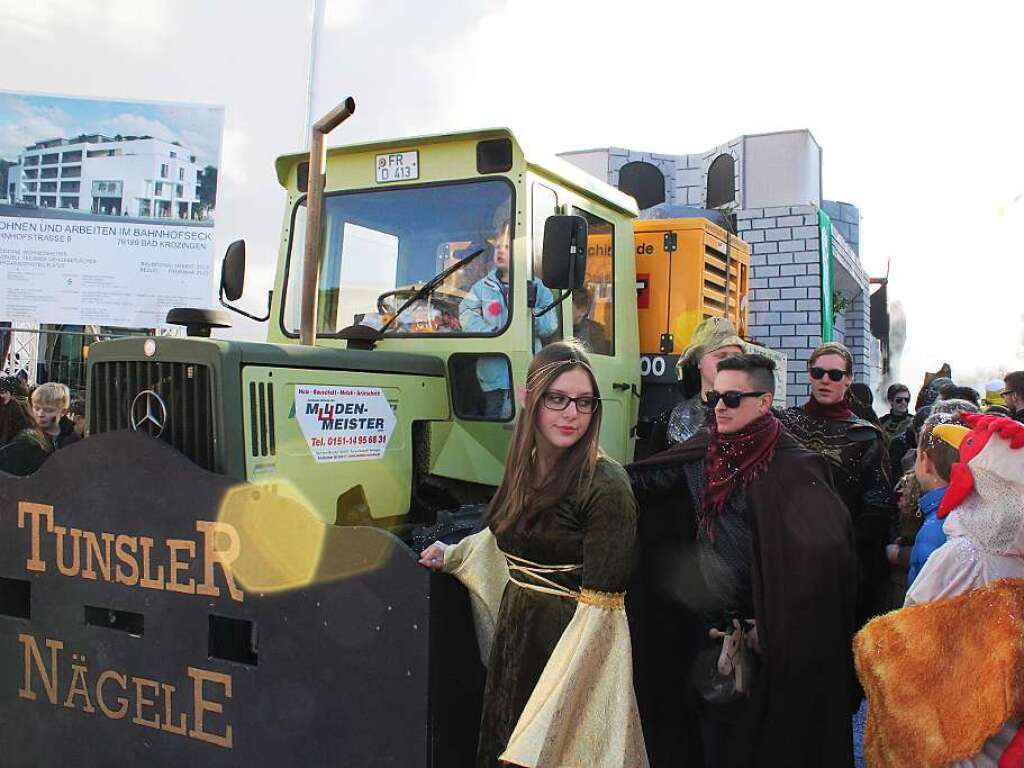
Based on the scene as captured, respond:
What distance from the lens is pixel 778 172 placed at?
1060cm

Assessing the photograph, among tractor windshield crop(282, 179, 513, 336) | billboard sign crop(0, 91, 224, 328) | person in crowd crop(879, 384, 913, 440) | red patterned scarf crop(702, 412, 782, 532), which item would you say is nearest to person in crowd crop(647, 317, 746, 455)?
red patterned scarf crop(702, 412, 782, 532)

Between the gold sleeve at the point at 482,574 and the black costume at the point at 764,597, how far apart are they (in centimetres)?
56

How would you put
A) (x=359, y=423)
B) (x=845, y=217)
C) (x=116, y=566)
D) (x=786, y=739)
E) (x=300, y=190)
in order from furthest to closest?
(x=845, y=217)
(x=300, y=190)
(x=359, y=423)
(x=116, y=566)
(x=786, y=739)

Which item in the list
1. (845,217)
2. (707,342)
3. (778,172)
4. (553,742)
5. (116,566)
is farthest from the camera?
(845,217)

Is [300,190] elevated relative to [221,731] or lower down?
elevated

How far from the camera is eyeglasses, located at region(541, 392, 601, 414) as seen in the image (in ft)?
8.84

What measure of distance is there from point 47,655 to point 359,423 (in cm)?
139

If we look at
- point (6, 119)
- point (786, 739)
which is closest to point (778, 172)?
point (6, 119)

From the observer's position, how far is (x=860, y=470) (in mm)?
4070

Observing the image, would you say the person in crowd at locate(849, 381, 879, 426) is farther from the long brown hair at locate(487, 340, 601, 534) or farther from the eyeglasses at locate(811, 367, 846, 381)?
the long brown hair at locate(487, 340, 601, 534)

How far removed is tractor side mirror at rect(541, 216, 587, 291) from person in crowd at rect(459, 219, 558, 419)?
1.14ft

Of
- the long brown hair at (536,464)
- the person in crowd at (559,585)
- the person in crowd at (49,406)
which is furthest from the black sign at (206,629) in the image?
the person in crowd at (49,406)

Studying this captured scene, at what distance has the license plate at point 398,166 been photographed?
4.55 m

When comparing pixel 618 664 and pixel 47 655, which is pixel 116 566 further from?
pixel 618 664
